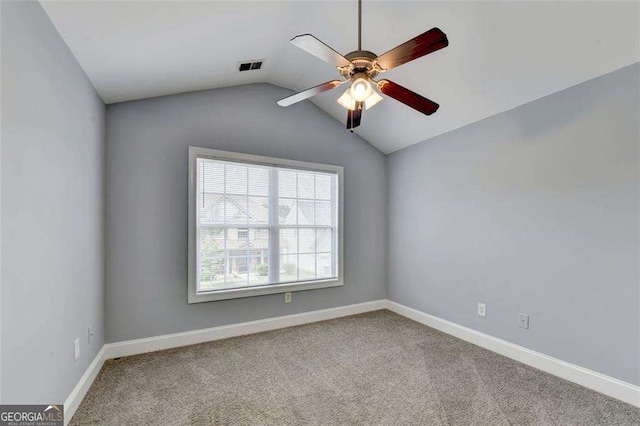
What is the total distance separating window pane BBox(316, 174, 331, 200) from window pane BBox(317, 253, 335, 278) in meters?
0.79

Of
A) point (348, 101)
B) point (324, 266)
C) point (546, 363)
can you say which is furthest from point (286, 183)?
point (546, 363)

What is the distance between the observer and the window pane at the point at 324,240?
411cm

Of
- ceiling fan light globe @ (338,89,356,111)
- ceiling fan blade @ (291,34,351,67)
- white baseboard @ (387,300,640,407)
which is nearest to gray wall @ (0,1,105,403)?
ceiling fan blade @ (291,34,351,67)

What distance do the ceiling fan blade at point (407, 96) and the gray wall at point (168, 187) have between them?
2.03 meters

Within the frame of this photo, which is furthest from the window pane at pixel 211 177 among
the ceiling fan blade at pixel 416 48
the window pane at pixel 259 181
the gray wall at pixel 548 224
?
the gray wall at pixel 548 224

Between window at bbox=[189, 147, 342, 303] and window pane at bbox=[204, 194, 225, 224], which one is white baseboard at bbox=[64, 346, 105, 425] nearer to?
window at bbox=[189, 147, 342, 303]

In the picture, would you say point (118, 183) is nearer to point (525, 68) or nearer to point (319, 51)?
point (319, 51)

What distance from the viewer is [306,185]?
400cm

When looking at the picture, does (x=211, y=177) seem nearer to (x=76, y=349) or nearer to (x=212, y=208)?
(x=212, y=208)

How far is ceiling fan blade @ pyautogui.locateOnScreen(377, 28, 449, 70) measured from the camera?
4.69 ft

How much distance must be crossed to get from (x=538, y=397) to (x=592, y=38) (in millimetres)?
2540

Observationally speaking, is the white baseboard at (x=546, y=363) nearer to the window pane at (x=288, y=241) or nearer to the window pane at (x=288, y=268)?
the window pane at (x=288, y=268)

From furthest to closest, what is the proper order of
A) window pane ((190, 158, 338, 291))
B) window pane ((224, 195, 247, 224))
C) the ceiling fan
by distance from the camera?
window pane ((224, 195, 247, 224)) < window pane ((190, 158, 338, 291)) < the ceiling fan

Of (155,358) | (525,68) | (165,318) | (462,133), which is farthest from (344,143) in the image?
(155,358)
